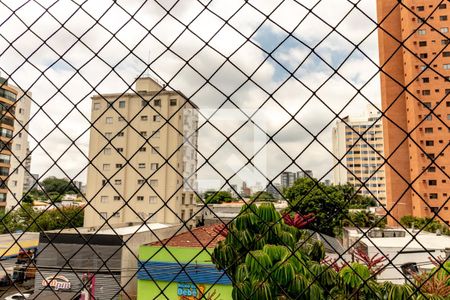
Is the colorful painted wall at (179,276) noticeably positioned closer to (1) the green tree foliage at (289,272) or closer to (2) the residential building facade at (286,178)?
(2) the residential building facade at (286,178)

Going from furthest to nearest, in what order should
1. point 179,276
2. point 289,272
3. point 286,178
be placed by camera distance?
point 286,178 < point 179,276 < point 289,272

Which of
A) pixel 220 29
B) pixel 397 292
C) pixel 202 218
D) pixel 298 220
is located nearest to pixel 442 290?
pixel 397 292

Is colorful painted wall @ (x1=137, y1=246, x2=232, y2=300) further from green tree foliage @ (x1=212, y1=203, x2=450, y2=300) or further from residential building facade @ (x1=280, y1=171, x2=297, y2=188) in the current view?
green tree foliage @ (x1=212, y1=203, x2=450, y2=300)

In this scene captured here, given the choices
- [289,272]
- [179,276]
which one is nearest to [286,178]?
[179,276]

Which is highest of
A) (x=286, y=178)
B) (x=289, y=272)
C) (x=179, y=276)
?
(x=289, y=272)

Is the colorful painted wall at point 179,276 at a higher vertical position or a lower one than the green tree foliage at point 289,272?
lower

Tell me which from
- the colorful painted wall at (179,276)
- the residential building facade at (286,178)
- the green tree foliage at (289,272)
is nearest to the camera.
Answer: the residential building facade at (286,178)

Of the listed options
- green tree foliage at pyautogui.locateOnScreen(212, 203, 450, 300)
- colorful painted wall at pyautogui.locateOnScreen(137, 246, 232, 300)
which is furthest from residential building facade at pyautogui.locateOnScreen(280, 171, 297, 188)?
colorful painted wall at pyautogui.locateOnScreen(137, 246, 232, 300)

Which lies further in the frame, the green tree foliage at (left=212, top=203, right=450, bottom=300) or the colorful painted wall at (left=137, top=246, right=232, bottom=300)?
the colorful painted wall at (left=137, top=246, right=232, bottom=300)

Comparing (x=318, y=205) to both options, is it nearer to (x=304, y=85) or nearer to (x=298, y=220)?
(x=298, y=220)

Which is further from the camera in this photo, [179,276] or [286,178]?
[286,178]

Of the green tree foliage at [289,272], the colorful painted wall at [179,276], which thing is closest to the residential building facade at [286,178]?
the green tree foliage at [289,272]

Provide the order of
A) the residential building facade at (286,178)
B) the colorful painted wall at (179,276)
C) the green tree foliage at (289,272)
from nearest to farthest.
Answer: the residential building facade at (286,178) < the green tree foliage at (289,272) < the colorful painted wall at (179,276)

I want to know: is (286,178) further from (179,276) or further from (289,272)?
(289,272)
